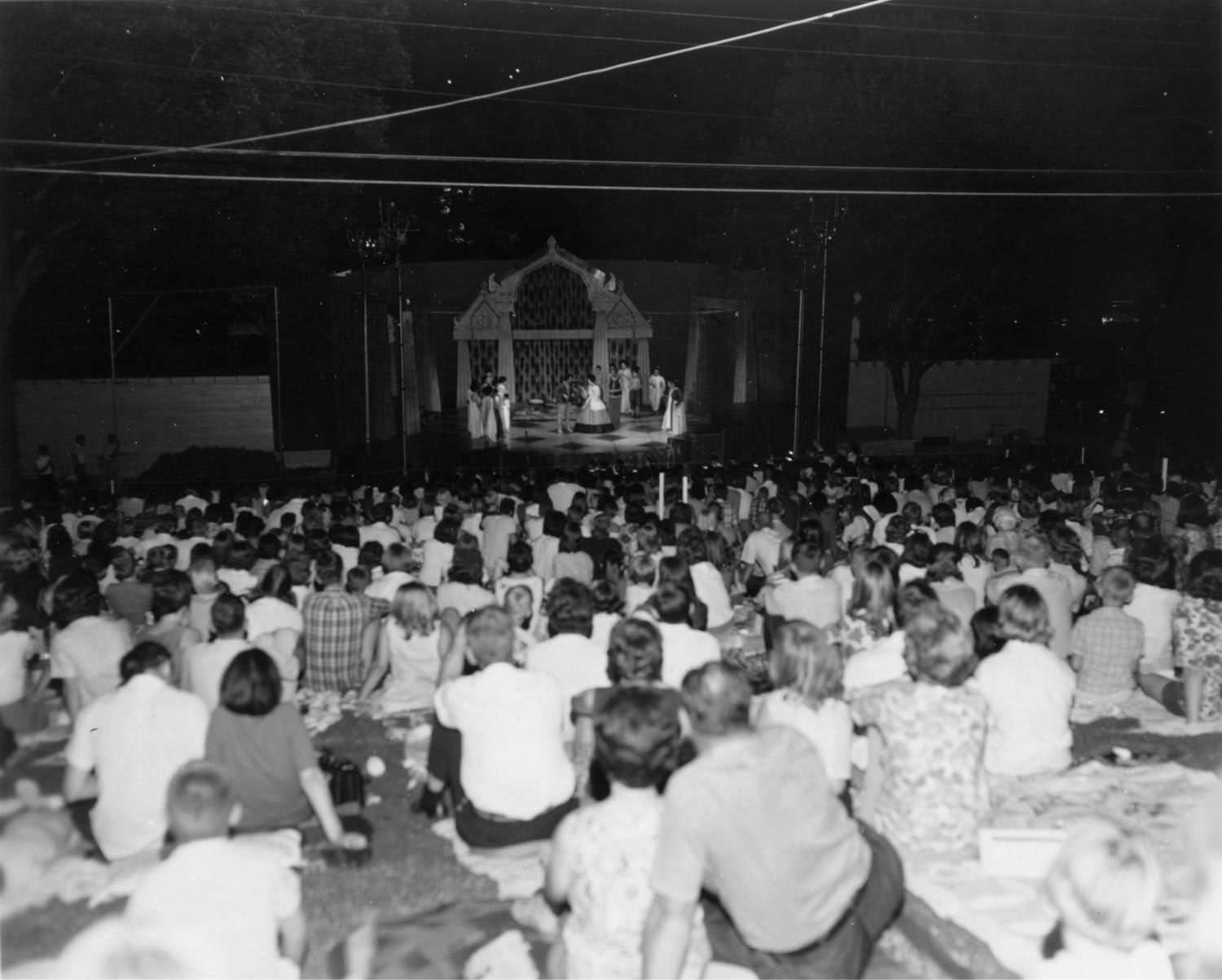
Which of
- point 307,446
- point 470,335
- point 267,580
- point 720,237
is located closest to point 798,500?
point 267,580

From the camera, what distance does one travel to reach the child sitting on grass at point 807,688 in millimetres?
4195

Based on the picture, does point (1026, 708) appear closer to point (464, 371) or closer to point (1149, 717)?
point (1149, 717)

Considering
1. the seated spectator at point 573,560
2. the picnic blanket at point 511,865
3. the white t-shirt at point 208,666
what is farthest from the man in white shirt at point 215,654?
the seated spectator at point 573,560

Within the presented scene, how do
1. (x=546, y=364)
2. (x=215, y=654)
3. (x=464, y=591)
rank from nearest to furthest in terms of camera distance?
(x=215, y=654) < (x=464, y=591) < (x=546, y=364)

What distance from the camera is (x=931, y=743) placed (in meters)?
4.14

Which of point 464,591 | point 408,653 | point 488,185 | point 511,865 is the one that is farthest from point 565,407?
point 511,865

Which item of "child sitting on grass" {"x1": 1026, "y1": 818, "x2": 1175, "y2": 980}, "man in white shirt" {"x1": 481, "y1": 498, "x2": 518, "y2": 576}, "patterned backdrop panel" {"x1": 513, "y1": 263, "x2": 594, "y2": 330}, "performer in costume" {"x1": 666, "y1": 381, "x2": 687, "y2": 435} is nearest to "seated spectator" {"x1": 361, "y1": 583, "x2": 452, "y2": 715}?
"man in white shirt" {"x1": 481, "y1": 498, "x2": 518, "y2": 576}

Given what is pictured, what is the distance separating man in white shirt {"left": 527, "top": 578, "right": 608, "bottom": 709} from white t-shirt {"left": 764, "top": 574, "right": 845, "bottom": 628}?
5.32ft

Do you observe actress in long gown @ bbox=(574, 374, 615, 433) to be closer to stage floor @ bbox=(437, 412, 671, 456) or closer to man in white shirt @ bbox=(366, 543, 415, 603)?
stage floor @ bbox=(437, 412, 671, 456)

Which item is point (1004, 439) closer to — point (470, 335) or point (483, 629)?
point (470, 335)

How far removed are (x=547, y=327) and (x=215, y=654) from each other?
20485mm

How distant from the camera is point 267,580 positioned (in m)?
6.61

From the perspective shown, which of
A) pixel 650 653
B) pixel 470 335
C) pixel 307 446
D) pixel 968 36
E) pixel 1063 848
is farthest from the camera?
pixel 470 335

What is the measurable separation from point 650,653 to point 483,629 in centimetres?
70
